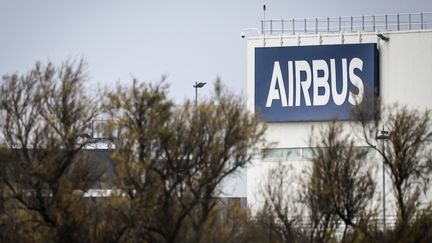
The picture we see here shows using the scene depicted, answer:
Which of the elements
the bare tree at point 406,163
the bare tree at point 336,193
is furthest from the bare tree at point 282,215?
the bare tree at point 406,163

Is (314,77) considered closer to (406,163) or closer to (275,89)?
(275,89)

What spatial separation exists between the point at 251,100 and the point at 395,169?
24.8m

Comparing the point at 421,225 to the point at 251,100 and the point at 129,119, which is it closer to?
the point at 129,119

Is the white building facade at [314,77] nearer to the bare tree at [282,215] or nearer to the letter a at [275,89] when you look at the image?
the letter a at [275,89]

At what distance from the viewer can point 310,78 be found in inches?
3447

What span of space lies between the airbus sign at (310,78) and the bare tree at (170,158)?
27530 mm

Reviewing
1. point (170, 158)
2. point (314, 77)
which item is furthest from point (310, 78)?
point (170, 158)

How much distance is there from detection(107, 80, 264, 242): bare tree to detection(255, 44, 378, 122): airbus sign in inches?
1084

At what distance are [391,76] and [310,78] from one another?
527 cm

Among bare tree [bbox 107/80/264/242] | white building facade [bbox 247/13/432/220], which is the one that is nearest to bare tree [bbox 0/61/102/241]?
bare tree [bbox 107/80/264/242]

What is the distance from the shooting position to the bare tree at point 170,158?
57.6 meters

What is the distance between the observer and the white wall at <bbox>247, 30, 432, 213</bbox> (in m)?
84.5

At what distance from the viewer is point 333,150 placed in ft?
209

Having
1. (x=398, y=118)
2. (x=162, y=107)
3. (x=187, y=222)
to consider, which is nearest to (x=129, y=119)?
(x=162, y=107)
